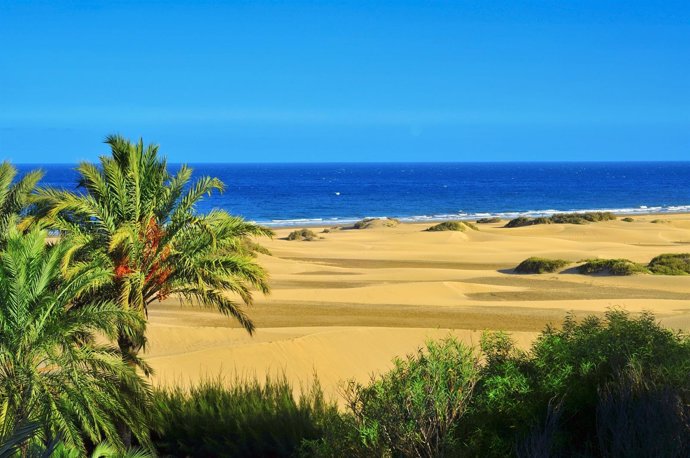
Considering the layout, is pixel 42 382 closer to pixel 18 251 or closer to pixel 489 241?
pixel 18 251

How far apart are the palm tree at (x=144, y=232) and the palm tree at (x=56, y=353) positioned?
0.81 meters

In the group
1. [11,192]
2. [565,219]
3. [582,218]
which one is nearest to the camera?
[11,192]

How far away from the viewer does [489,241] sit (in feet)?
171

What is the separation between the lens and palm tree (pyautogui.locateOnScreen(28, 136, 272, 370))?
13500 mm

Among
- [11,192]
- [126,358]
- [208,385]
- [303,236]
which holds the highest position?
[303,236]

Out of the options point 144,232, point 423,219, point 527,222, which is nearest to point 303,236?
point 527,222

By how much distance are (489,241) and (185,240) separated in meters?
39.3

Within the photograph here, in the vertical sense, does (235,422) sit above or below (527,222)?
below

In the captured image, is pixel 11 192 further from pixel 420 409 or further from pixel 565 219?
pixel 565 219

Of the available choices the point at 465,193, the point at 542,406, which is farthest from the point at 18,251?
the point at 465,193

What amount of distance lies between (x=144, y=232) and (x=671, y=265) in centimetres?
2919

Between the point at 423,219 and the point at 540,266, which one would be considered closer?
the point at 540,266

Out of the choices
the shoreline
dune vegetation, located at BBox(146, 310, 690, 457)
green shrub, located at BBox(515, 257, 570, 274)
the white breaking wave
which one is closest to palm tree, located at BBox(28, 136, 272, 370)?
dune vegetation, located at BBox(146, 310, 690, 457)

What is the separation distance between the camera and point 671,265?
1483 inches
